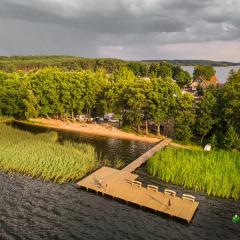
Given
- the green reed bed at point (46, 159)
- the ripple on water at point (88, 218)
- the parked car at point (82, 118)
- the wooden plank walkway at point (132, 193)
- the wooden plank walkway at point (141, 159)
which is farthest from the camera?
the parked car at point (82, 118)

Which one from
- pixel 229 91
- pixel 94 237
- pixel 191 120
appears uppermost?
→ pixel 229 91

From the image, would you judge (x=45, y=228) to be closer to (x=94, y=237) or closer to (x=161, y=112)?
(x=94, y=237)

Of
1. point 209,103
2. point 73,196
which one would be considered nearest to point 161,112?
point 209,103

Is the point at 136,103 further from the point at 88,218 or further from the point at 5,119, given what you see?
the point at 88,218

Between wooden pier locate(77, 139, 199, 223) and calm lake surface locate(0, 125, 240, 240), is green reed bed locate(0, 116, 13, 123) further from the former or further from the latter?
wooden pier locate(77, 139, 199, 223)

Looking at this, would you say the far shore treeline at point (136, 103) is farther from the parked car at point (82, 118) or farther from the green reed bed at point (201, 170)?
the green reed bed at point (201, 170)

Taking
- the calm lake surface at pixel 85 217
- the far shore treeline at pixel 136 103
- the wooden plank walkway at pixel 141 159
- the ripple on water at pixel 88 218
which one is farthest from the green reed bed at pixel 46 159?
the far shore treeline at pixel 136 103

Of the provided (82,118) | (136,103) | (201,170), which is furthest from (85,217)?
(82,118)
